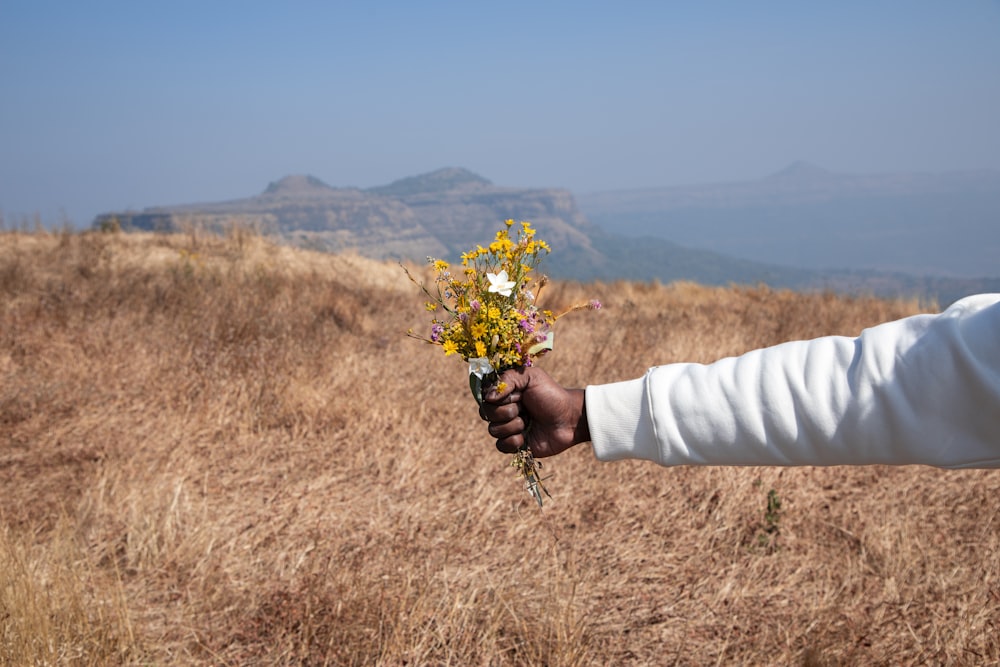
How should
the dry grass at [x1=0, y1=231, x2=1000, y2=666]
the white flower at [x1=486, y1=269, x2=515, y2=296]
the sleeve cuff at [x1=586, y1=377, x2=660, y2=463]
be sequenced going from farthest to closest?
1. the dry grass at [x1=0, y1=231, x2=1000, y2=666]
2. the white flower at [x1=486, y1=269, x2=515, y2=296]
3. the sleeve cuff at [x1=586, y1=377, x2=660, y2=463]

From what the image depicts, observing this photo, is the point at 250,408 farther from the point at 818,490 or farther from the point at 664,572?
the point at 818,490

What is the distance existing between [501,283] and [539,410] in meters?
0.30

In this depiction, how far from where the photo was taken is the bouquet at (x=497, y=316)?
5.14 feet

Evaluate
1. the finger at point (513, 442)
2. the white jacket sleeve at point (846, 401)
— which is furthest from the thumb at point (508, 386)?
the white jacket sleeve at point (846, 401)

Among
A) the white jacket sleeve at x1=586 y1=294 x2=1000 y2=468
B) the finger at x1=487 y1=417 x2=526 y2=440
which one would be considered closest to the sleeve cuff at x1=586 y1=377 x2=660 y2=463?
the white jacket sleeve at x1=586 y1=294 x2=1000 y2=468

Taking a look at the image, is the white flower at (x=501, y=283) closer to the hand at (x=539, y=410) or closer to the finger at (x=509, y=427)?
the hand at (x=539, y=410)

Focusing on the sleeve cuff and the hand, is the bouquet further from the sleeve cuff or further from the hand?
the sleeve cuff

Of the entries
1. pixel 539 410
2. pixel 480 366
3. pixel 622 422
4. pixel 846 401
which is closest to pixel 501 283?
pixel 480 366

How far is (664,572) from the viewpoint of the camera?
3.08 metres

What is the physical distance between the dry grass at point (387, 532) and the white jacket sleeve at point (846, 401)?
131 centimetres

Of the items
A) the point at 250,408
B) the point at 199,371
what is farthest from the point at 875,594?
the point at 199,371

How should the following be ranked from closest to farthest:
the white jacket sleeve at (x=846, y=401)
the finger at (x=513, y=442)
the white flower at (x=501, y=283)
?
the white jacket sleeve at (x=846, y=401), the white flower at (x=501, y=283), the finger at (x=513, y=442)

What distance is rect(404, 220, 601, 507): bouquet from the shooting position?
1567 millimetres

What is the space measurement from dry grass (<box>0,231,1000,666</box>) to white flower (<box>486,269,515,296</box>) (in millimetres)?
1342
